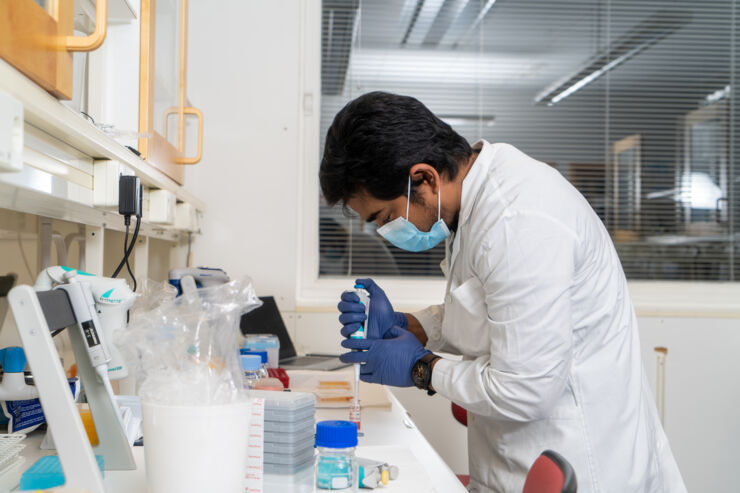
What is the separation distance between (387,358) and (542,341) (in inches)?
15.1

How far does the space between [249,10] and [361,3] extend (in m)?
0.49

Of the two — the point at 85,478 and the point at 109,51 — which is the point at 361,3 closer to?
the point at 109,51

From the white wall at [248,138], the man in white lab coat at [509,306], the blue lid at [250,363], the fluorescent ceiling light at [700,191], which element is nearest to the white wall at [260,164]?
the white wall at [248,138]

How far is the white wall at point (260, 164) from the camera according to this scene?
8.47 feet

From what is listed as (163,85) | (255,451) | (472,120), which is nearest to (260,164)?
(163,85)

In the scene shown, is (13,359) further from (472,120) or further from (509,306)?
(472,120)

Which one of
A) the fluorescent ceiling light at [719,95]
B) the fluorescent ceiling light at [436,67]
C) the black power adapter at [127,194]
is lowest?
the black power adapter at [127,194]

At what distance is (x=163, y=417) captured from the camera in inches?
26.4

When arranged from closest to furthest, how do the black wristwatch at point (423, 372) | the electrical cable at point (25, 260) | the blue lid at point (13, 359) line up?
the blue lid at point (13, 359), the black wristwatch at point (423, 372), the electrical cable at point (25, 260)

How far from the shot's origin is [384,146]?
4.07 feet

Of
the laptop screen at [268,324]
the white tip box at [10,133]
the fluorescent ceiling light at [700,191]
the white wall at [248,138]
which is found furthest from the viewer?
the fluorescent ceiling light at [700,191]

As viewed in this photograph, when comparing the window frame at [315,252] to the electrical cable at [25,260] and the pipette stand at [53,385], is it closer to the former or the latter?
the electrical cable at [25,260]

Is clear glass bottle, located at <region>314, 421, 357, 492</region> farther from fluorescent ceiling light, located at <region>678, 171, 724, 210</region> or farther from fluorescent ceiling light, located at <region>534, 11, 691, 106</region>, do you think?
fluorescent ceiling light, located at <region>678, 171, 724, 210</region>

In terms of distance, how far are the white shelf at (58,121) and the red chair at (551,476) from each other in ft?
2.67
